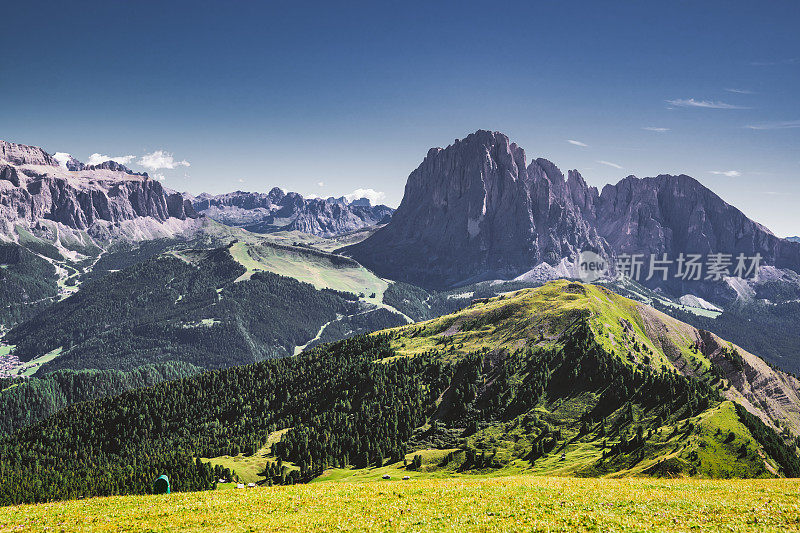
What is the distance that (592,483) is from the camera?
57.8 metres

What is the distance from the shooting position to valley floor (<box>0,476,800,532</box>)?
37.7 metres

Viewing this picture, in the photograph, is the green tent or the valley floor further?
the green tent

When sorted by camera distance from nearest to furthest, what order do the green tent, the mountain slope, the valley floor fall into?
the valley floor
the green tent
the mountain slope

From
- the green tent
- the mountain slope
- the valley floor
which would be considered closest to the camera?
the valley floor

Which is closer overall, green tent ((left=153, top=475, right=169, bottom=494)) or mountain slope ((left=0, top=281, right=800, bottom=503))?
green tent ((left=153, top=475, right=169, bottom=494))

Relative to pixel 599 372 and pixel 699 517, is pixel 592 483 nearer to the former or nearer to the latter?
pixel 699 517

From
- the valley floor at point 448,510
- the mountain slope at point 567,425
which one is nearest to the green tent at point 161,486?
the valley floor at point 448,510

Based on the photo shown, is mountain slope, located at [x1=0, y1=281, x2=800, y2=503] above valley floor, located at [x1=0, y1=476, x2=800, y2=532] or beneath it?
beneath

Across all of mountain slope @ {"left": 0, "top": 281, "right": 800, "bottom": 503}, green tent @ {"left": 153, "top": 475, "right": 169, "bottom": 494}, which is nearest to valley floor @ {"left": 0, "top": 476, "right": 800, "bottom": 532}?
green tent @ {"left": 153, "top": 475, "right": 169, "bottom": 494}

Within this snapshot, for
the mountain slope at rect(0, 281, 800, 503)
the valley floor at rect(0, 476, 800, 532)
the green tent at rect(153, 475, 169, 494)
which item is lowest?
the mountain slope at rect(0, 281, 800, 503)

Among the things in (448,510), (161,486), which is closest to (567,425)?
(448,510)

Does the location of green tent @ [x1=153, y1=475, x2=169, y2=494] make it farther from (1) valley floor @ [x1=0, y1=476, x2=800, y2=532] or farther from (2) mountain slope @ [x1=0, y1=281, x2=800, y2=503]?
(2) mountain slope @ [x1=0, y1=281, x2=800, y2=503]

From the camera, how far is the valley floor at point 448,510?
124 feet

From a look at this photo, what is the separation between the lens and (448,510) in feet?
141
